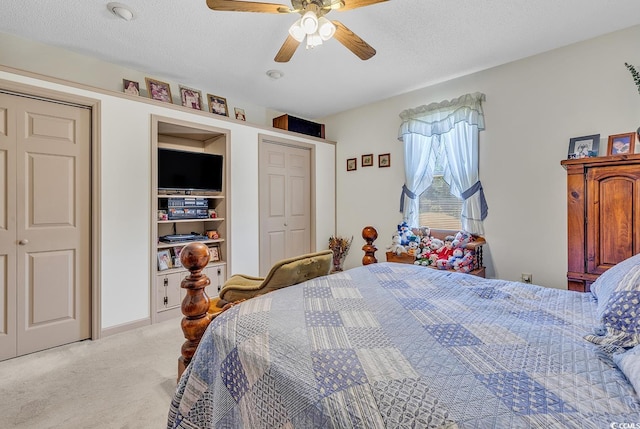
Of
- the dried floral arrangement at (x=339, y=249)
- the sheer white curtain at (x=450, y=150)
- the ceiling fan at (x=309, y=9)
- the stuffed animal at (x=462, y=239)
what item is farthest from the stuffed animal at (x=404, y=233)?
the ceiling fan at (x=309, y=9)

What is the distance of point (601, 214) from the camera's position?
212cm

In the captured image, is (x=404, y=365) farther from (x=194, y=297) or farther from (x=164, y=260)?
(x=164, y=260)

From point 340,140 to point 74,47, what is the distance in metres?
3.32

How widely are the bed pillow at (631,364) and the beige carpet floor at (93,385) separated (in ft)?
6.67

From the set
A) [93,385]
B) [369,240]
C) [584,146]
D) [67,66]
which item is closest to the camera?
[93,385]

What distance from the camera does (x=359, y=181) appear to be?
14.8 feet

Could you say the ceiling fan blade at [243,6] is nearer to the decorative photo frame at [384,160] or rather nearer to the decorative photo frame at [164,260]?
the decorative photo frame at [164,260]

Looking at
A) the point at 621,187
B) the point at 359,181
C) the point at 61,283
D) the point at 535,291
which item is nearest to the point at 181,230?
the point at 61,283

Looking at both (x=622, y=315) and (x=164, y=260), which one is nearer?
(x=622, y=315)

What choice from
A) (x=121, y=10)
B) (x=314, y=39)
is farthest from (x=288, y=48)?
(x=121, y=10)

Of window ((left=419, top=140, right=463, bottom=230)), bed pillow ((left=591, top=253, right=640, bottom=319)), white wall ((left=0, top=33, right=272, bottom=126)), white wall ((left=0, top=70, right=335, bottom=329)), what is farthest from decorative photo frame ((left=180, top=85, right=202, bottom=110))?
bed pillow ((left=591, top=253, right=640, bottom=319))

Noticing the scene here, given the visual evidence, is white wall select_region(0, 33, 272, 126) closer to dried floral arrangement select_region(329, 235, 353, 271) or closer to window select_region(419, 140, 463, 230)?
dried floral arrangement select_region(329, 235, 353, 271)

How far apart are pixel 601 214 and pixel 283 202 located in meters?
3.34

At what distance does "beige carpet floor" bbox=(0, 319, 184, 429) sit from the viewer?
1671mm
